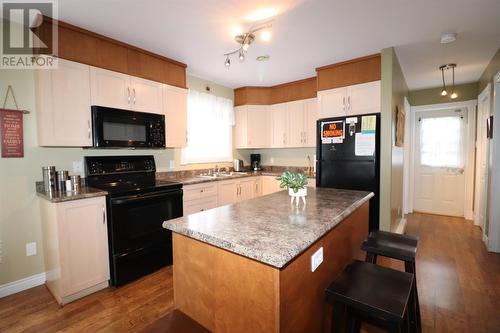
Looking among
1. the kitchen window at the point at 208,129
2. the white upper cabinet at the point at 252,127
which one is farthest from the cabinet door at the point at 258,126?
the kitchen window at the point at 208,129

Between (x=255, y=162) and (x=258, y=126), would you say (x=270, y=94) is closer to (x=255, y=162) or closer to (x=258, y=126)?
(x=258, y=126)

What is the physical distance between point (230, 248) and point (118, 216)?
1775 mm

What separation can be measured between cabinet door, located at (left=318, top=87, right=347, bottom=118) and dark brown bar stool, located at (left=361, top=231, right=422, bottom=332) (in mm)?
1975

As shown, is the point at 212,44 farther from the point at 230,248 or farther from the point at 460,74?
the point at 460,74

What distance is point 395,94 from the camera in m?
3.18

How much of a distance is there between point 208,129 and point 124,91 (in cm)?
163

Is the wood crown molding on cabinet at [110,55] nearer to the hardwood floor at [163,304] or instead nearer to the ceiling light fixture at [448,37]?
the hardwood floor at [163,304]

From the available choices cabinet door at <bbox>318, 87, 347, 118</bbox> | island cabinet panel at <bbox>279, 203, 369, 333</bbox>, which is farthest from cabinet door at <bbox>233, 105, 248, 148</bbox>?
island cabinet panel at <bbox>279, 203, 369, 333</bbox>

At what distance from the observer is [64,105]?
2328 millimetres

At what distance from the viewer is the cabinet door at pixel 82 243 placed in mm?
2092

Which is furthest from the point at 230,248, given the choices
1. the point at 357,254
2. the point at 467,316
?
the point at 467,316

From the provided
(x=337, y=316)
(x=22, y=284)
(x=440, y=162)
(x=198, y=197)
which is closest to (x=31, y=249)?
(x=22, y=284)

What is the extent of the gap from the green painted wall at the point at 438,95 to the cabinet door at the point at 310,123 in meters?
2.37

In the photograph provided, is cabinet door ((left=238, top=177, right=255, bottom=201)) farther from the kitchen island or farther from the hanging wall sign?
the hanging wall sign
